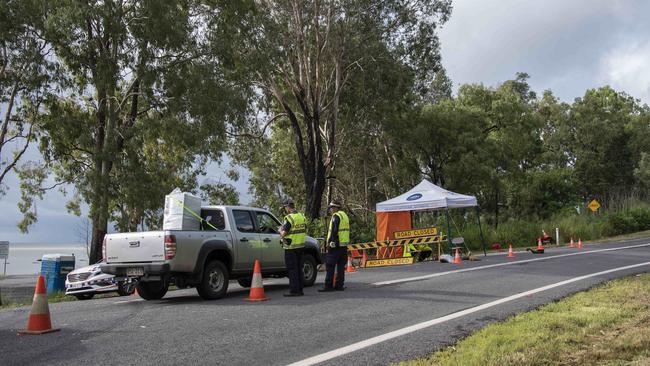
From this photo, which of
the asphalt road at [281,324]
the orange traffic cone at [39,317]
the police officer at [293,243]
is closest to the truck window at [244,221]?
the police officer at [293,243]

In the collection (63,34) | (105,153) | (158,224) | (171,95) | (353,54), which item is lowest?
(158,224)

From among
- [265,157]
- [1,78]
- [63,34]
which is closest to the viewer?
[63,34]

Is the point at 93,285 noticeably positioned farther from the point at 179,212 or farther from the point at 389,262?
the point at 389,262

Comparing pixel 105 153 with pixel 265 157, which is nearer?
pixel 105 153

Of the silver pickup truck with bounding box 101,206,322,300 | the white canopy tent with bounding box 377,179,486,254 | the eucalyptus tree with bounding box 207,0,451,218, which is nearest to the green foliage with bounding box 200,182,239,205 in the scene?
the eucalyptus tree with bounding box 207,0,451,218

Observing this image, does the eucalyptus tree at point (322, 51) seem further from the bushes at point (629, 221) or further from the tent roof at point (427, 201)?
the bushes at point (629, 221)

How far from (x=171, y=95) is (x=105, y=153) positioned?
3.14 meters

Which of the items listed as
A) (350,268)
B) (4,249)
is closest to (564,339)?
(350,268)

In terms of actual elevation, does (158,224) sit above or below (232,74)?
below

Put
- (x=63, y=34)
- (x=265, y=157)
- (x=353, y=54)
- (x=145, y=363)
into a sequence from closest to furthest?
1. (x=145, y=363)
2. (x=63, y=34)
3. (x=353, y=54)
4. (x=265, y=157)

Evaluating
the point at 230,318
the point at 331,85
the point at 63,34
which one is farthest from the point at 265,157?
the point at 230,318

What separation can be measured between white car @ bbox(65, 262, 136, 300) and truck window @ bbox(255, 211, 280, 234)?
173 inches

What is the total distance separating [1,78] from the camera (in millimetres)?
20312

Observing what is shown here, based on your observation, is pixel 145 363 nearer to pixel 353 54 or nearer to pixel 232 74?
pixel 232 74
